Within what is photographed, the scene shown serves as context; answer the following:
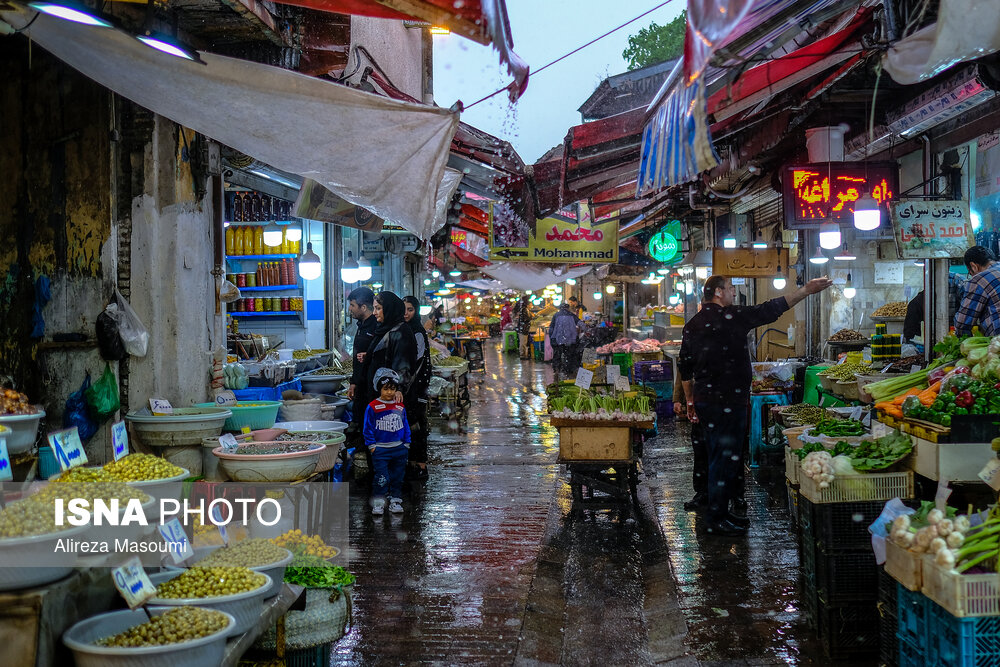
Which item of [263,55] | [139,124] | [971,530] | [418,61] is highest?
[418,61]

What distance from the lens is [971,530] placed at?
362 cm

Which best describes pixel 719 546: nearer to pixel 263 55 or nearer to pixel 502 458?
pixel 502 458

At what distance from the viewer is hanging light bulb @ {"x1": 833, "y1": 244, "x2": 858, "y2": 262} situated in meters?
12.7

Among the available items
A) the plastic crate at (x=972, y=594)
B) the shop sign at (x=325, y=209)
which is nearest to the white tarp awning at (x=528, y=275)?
the shop sign at (x=325, y=209)

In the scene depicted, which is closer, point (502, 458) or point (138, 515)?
point (138, 515)

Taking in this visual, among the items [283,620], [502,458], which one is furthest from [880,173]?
[283,620]

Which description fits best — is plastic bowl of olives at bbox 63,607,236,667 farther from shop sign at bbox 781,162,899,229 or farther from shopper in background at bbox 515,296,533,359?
shopper in background at bbox 515,296,533,359

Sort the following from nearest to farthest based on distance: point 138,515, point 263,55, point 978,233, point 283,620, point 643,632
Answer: point 138,515, point 283,620, point 643,632, point 263,55, point 978,233

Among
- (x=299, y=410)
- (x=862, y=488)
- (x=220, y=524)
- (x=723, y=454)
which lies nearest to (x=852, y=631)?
(x=862, y=488)

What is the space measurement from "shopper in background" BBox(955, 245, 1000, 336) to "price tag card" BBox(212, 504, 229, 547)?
622 cm

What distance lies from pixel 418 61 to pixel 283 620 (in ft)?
53.5

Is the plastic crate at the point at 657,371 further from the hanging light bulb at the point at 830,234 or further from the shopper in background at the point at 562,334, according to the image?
the shopper in background at the point at 562,334

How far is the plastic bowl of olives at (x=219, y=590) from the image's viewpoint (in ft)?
11.3

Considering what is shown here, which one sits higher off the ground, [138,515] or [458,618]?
[138,515]
